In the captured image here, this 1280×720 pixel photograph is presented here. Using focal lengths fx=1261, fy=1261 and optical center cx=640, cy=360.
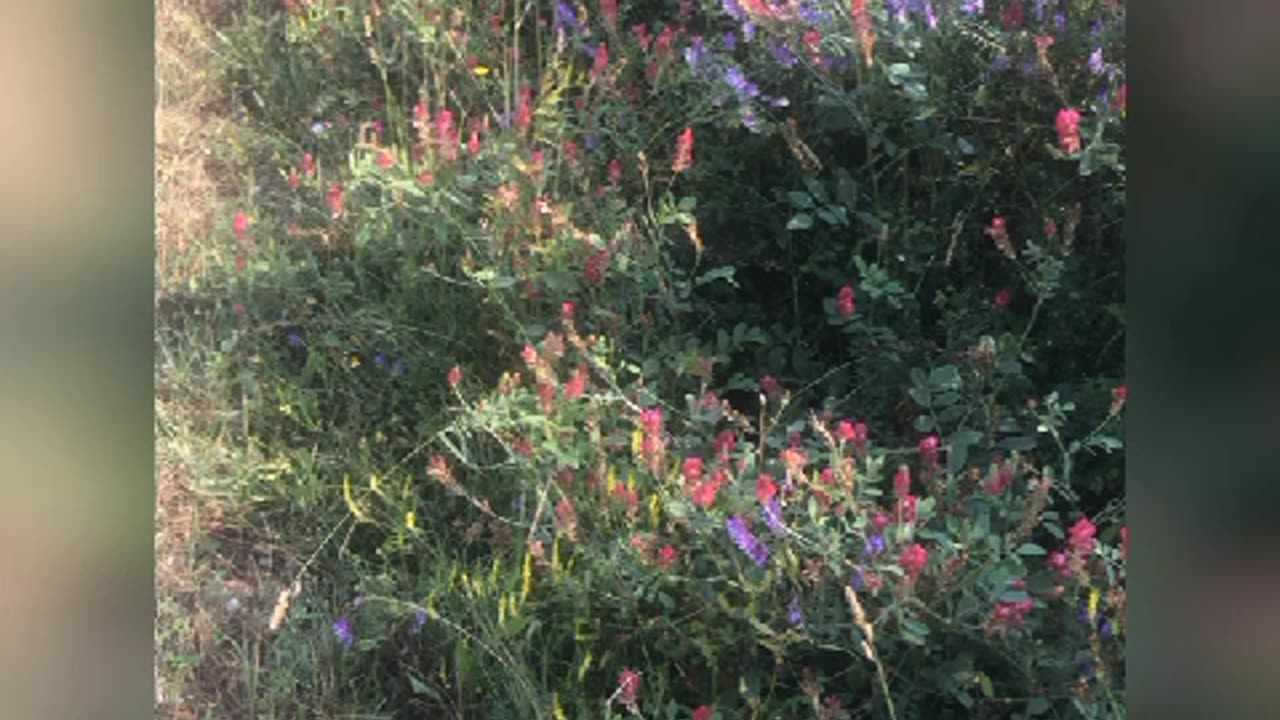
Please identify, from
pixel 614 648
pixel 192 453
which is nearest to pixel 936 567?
pixel 614 648

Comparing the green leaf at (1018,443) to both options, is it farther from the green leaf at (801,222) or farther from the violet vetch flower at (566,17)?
the violet vetch flower at (566,17)

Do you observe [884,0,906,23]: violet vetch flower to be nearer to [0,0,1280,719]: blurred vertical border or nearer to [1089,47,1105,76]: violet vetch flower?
[1089,47,1105,76]: violet vetch flower

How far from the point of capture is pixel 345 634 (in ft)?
7.16

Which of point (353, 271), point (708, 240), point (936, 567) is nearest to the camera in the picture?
point (936, 567)

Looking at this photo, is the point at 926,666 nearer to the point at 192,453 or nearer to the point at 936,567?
the point at 936,567

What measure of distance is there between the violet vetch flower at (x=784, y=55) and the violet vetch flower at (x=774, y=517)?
0.68 meters

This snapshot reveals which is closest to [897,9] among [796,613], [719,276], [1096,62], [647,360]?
[1096,62]

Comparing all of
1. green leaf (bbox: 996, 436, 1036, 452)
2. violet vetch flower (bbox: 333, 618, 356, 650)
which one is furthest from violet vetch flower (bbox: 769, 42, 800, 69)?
violet vetch flower (bbox: 333, 618, 356, 650)

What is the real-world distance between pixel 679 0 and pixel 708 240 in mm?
389

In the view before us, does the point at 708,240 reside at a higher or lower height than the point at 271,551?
higher

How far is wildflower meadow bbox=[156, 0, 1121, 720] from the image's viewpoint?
74.2 inches
